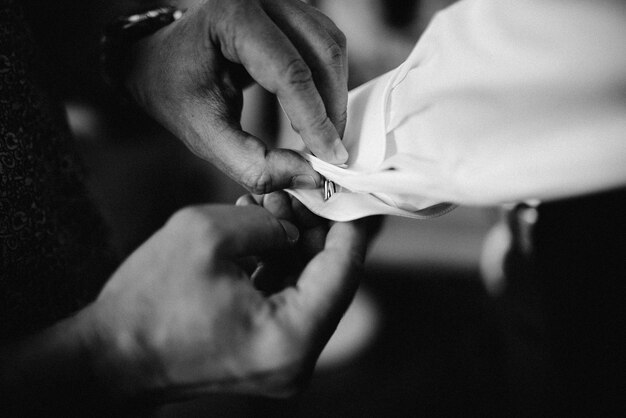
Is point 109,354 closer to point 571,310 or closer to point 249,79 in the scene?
point 249,79

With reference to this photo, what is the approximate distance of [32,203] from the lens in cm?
45

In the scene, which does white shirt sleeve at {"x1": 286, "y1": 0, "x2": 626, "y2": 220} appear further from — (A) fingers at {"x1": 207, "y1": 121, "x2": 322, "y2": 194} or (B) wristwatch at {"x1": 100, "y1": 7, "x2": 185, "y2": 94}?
(B) wristwatch at {"x1": 100, "y1": 7, "x2": 185, "y2": 94}

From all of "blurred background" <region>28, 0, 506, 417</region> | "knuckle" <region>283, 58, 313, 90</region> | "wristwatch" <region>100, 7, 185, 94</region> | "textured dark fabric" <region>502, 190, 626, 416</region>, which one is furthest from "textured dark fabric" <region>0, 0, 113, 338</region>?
"textured dark fabric" <region>502, 190, 626, 416</region>

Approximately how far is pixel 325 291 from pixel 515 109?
0.70 ft

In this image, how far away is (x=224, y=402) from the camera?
830 millimetres

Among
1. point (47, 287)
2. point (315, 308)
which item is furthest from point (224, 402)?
point (315, 308)

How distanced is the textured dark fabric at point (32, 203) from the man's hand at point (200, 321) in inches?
6.3

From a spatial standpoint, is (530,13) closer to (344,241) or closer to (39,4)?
(344,241)

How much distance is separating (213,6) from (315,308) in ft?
1.10

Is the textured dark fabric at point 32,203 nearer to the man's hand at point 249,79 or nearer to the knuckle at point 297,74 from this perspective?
the man's hand at point 249,79

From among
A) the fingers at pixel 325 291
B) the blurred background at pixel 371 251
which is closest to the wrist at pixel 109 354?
the fingers at pixel 325 291

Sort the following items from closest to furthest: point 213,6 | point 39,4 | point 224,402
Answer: point 213,6 → point 39,4 → point 224,402

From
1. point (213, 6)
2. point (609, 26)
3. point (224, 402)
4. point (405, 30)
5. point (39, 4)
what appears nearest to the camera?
point (609, 26)

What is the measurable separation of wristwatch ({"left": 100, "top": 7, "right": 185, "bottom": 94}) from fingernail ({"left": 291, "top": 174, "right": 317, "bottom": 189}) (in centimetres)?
33
